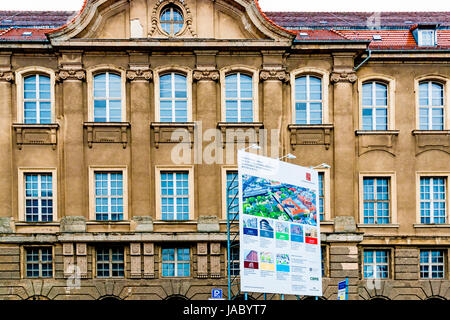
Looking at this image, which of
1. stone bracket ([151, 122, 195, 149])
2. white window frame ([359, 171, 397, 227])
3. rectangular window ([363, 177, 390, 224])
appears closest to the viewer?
stone bracket ([151, 122, 195, 149])

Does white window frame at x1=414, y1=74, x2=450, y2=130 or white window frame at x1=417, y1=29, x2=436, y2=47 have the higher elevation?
white window frame at x1=417, y1=29, x2=436, y2=47

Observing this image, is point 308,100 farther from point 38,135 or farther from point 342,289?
point 38,135

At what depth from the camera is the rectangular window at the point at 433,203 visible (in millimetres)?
31984

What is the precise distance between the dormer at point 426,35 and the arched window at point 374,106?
2452 mm

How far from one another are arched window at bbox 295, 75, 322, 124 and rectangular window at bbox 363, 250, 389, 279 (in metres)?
5.28

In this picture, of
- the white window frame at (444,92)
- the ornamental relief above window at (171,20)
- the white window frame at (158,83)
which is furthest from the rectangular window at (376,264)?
the ornamental relief above window at (171,20)

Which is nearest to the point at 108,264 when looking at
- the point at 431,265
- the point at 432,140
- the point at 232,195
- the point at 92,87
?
the point at 232,195

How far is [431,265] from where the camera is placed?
105 feet

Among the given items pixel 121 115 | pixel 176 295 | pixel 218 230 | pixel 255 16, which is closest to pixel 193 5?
pixel 255 16

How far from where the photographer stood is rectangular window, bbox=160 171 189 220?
31.0 meters

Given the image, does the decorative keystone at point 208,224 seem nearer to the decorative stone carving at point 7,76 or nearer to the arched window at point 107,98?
the arched window at point 107,98

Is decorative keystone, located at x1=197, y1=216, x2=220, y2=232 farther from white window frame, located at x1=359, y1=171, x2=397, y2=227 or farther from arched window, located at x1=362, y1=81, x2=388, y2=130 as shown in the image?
arched window, located at x1=362, y1=81, x2=388, y2=130

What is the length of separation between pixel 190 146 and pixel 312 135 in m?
4.51

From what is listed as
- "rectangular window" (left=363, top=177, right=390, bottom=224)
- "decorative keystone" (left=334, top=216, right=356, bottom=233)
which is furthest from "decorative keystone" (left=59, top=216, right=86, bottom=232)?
"rectangular window" (left=363, top=177, right=390, bottom=224)
